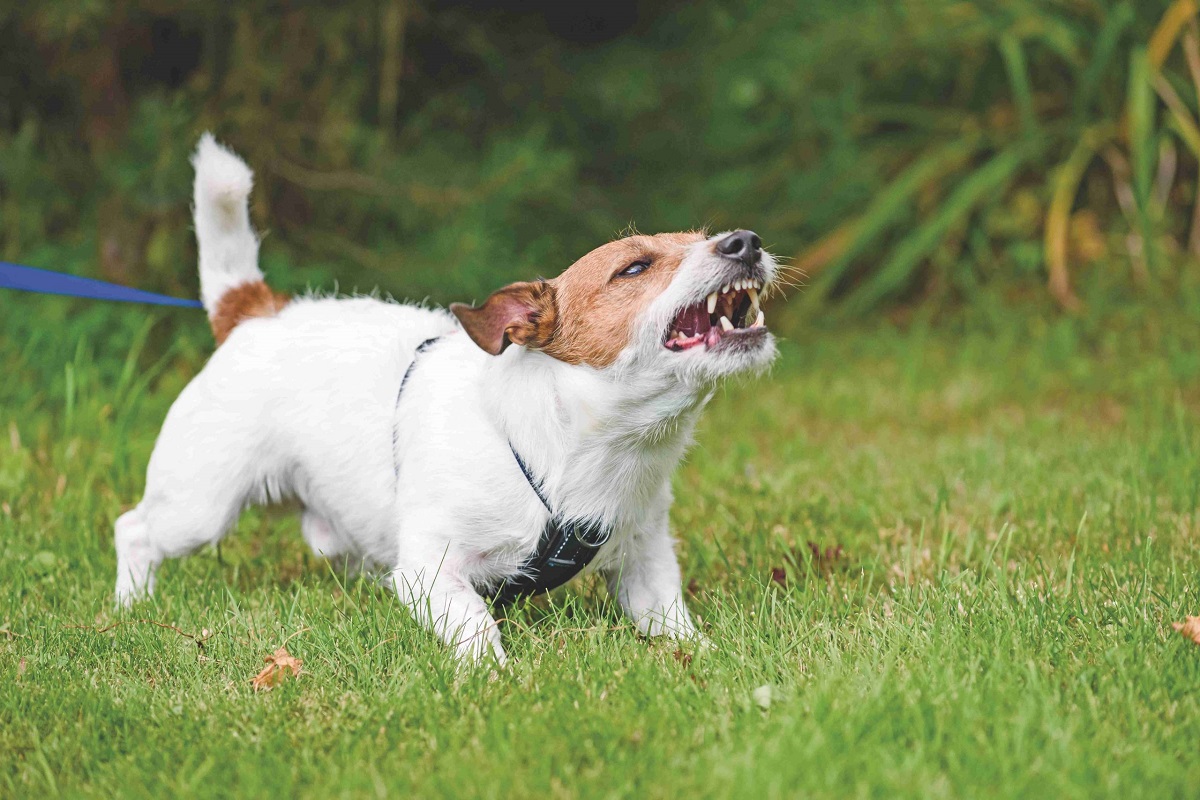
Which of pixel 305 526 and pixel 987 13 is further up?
pixel 987 13

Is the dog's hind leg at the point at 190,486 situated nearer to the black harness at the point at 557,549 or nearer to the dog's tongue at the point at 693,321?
the black harness at the point at 557,549

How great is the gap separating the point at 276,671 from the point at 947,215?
5073mm

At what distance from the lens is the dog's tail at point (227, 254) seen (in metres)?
3.53

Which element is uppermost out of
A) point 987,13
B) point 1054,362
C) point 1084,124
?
point 987,13

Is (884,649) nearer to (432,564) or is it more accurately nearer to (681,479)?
(432,564)

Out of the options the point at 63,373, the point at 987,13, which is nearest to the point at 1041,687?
the point at 63,373

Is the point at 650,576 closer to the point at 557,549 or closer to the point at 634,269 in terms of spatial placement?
the point at 557,549

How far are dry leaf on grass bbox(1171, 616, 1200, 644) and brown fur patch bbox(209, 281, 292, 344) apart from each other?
8.16ft

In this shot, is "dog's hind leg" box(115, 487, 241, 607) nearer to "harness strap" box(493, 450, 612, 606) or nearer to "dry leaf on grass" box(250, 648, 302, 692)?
"dry leaf on grass" box(250, 648, 302, 692)

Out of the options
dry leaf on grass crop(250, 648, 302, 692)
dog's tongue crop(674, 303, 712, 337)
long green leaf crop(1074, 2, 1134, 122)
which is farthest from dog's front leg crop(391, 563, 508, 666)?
long green leaf crop(1074, 2, 1134, 122)

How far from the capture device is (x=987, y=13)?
6.87m

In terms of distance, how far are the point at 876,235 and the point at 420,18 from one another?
2919mm

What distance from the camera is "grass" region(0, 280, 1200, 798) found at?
2086 mm

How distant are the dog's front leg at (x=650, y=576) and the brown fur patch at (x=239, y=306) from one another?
132 cm
